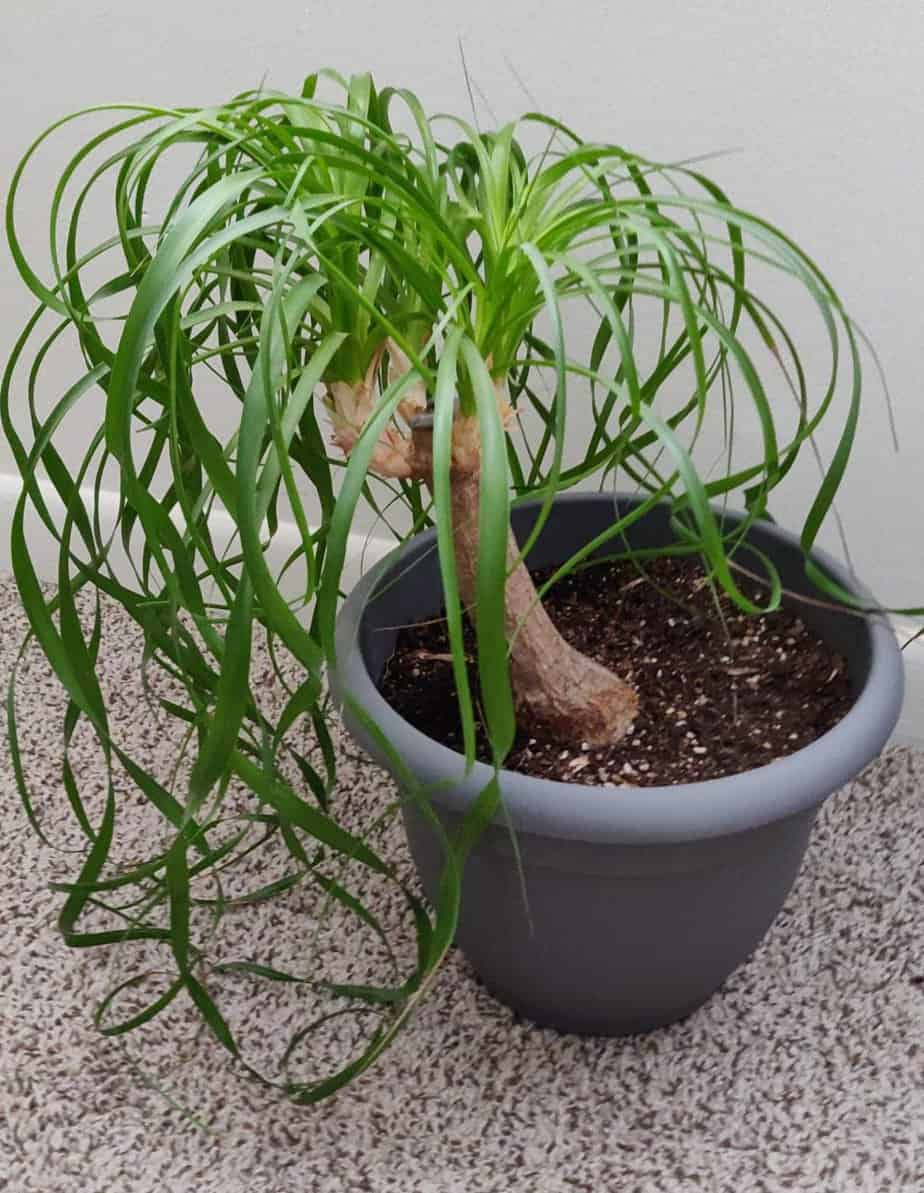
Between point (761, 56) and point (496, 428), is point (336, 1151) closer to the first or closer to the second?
point (496, 428)

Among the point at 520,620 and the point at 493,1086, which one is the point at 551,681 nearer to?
the point at 520,620

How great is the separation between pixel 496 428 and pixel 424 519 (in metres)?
0.34

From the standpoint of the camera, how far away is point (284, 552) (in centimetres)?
141

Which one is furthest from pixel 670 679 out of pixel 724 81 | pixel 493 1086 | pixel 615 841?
pixel 724 81

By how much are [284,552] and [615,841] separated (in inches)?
29.7

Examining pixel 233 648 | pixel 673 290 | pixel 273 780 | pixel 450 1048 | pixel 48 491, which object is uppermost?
pixel 673 290

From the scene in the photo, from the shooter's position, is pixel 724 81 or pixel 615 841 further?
pixel 724 81

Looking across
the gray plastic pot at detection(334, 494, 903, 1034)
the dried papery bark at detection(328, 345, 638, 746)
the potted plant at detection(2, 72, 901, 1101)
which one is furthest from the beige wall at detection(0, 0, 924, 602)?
the dried papery bark at detection(328, 345, 638, 746)

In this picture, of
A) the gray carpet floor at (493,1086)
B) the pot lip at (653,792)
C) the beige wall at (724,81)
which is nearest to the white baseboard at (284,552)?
the beige wall at (724,81)

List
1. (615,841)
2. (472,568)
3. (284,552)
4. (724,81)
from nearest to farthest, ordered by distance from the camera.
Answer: (615,841)
(472,568)
(724,81)
(284,552)

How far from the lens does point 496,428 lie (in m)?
0.61

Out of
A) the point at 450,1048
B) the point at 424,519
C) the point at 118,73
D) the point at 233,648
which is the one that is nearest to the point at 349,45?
the point at 118,73

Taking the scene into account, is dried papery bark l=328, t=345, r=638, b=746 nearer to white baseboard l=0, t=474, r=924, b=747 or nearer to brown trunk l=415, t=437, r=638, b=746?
brown trunk l=415, t=437, r=638, b=746

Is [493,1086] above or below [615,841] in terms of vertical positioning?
below
